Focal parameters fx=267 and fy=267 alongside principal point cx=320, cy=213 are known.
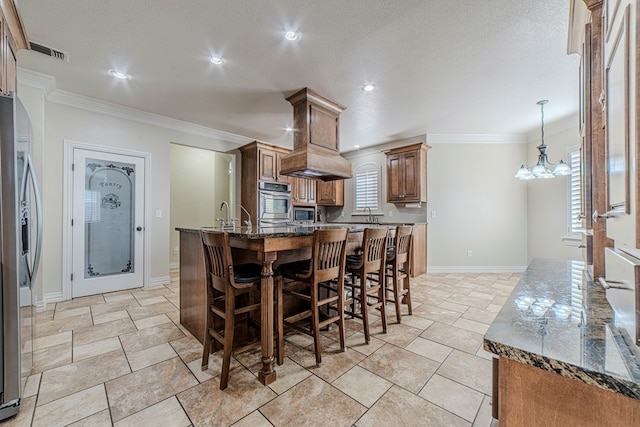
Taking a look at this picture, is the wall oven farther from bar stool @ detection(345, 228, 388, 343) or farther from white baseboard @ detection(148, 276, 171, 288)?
bar stool @ detection(345, 228, 388, 343)

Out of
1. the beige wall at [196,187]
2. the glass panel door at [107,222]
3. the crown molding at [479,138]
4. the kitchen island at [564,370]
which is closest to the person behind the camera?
the kitchen island at [564,370]

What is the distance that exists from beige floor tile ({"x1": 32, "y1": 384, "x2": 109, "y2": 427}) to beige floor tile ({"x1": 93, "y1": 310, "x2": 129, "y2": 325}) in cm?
132

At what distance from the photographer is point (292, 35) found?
2266 millimetres

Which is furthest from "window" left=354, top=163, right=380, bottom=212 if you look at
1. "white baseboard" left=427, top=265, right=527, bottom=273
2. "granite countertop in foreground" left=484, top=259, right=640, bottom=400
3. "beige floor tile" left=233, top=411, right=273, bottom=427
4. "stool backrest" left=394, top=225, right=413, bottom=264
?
"granite countertop in foreground" left=484, top=259, right=640, bottom=400

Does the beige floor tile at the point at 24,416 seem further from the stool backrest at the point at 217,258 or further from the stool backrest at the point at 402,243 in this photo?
the stool backrest at the point at 402,243

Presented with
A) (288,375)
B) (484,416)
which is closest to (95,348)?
(288,375)

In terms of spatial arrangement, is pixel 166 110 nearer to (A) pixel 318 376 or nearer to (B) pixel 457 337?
(A) pixel 318 376

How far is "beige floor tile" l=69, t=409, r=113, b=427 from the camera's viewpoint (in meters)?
1.45

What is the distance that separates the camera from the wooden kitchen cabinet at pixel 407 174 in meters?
4.90

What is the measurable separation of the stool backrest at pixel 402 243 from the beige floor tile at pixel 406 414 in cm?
128

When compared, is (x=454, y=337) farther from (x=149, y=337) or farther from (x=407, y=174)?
(x=407, y=174)

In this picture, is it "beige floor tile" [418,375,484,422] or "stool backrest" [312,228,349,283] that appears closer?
"beige floor tile" [418,375,484,422]

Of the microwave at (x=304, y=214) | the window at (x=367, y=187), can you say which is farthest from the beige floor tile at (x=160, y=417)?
the window at (x=367, y=187)

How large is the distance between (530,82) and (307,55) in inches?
102
